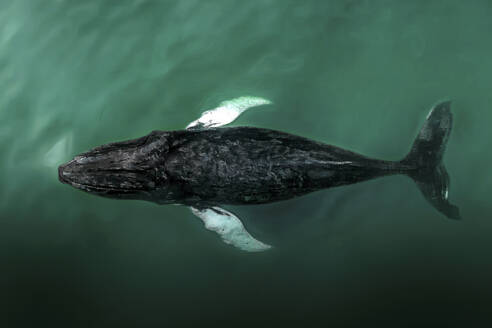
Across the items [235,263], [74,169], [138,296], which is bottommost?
[138,296]

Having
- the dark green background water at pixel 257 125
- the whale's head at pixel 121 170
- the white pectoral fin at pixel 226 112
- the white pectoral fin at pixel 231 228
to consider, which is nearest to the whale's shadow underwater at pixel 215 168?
the whale's head at pixel 121 170

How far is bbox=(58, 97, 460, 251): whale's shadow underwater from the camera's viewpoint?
226 inches

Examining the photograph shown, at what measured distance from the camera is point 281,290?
746 centimetres

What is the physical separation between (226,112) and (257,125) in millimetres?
873

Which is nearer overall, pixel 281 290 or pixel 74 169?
pixel 74 169

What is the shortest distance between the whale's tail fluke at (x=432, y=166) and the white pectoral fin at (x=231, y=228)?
121 inches

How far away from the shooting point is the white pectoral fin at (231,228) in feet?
23.3

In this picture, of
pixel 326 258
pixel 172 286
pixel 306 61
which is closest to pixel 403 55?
pixel 306 61

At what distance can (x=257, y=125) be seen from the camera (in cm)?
848

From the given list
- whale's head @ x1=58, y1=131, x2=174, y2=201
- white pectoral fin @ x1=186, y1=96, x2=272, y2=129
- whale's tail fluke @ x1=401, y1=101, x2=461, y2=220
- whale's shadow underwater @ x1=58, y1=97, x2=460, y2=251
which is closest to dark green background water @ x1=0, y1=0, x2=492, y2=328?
white pectoral fin @ x1=186, y1=96, x2=272, y2=129

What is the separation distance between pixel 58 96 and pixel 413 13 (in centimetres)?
880

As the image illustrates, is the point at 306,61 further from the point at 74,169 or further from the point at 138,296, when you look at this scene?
the point at 138,296

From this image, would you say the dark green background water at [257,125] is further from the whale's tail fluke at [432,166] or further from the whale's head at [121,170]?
the whale's head at [121,170]

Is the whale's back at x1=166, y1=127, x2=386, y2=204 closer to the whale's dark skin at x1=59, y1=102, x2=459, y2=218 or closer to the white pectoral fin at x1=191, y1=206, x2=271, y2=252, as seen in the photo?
the whale's dark skin at x1=59, y1=102, x2=459, y2=218
